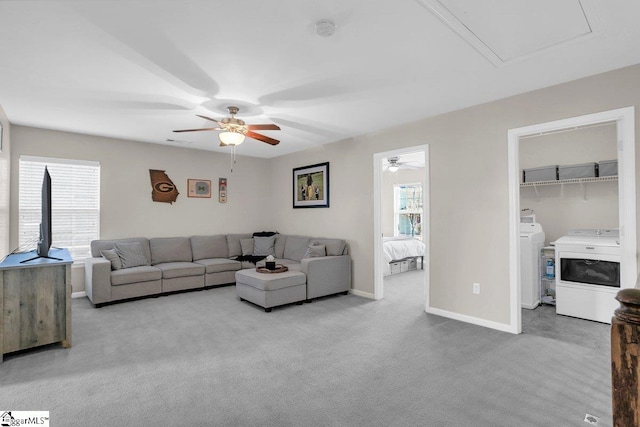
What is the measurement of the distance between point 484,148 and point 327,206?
2743mm

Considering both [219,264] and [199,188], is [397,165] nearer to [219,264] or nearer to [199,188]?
[199,188]

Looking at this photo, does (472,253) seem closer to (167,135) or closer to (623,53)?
(623,53)

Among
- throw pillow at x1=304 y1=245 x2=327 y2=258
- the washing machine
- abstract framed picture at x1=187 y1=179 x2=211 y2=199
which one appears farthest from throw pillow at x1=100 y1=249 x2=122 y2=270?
the washing machine

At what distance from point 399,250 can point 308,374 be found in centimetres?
457

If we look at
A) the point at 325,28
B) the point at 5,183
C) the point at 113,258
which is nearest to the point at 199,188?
the point at 113,258

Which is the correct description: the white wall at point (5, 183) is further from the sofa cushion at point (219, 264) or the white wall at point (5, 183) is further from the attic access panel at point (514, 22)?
the attic access panel at point (514, 22)

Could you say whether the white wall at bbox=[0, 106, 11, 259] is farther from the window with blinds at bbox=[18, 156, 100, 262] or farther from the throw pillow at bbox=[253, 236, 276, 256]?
the throw pillow at bbox=[253, 236, 276, 256]

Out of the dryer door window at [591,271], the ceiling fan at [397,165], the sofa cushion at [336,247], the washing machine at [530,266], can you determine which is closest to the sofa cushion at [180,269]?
the sofa cushion at [336,247]

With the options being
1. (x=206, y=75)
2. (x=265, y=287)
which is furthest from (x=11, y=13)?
(x=265, y=287)

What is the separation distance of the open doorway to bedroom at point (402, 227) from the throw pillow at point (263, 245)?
6.99 feet

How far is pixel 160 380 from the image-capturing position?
251cm

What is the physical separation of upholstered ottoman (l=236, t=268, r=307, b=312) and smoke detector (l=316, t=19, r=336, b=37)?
296 cm

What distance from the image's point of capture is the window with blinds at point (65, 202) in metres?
4.64

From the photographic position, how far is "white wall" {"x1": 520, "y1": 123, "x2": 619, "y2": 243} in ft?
14.3
